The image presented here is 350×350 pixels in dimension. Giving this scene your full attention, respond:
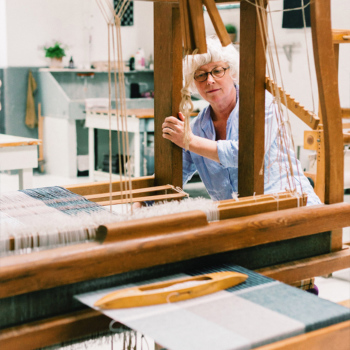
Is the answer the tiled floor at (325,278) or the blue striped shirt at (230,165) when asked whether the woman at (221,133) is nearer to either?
the blue striped shirt at (230,165)

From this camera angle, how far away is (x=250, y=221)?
1.07 m

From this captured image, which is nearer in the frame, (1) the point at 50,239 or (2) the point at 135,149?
(1) the point at 50,239

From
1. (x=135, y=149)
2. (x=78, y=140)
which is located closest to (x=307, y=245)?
(x=135, y=149)

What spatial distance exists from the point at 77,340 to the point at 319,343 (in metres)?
0.39

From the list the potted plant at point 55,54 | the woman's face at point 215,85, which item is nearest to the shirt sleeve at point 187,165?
the woman's face at point 215,85

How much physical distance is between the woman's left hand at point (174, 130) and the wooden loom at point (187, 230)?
0.05m

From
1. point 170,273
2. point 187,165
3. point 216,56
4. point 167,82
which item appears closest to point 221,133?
point 187,165

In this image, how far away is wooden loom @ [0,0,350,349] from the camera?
84cm

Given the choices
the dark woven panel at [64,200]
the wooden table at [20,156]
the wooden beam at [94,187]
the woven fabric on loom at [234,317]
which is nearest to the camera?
the woven fabric on loom at [234,317]

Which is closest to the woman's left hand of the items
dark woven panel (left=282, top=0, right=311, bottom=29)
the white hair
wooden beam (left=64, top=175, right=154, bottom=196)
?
wooden beam (left=64, top=175, right=154, bottom=196)

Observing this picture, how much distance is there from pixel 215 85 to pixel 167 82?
0.33m

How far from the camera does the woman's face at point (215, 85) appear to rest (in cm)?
183

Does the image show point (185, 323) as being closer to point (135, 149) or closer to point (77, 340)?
point (77, 340)

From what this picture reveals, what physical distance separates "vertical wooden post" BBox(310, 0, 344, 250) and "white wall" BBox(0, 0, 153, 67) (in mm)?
5873
